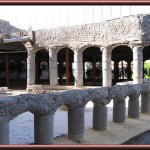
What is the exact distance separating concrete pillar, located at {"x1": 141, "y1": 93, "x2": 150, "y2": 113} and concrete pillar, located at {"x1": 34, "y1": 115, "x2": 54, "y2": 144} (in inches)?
175

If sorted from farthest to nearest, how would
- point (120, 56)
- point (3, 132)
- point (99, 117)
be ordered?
point (120, 56)
point (99, 117)
point (3, 132)

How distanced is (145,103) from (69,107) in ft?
12.6

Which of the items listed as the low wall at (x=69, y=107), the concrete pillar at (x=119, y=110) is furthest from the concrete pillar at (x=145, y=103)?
the concrete pillar at (x=119, y=110)

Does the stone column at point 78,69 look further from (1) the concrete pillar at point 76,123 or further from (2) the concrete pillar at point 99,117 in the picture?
(1) the concrete pillar at point 76,123

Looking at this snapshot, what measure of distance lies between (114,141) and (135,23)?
30.0 feet

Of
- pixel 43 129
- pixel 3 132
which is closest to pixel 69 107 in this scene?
pixel 43 129

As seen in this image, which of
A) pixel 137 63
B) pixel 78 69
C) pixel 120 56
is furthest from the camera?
pixel 120 56

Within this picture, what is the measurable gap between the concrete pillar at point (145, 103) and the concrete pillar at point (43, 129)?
14.6 feet

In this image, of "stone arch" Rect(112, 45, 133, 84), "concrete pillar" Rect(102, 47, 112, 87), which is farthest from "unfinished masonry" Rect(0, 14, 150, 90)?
"stone arch" Rect(112, 45, 133, 84)

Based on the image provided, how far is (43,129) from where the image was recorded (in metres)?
5.05

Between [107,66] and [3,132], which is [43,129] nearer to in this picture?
[3,132]

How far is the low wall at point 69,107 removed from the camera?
4.23m

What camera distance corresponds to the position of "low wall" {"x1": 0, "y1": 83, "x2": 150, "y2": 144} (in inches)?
167
